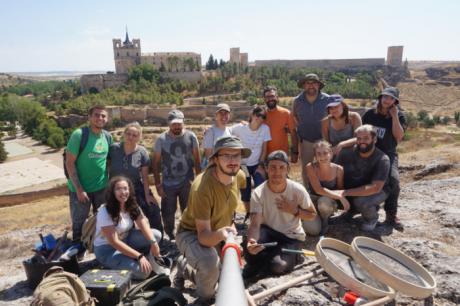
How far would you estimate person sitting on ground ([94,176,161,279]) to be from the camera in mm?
3365

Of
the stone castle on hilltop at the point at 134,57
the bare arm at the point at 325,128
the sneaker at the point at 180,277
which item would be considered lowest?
the sneaker at the point at 180,277

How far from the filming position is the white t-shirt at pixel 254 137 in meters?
4.58

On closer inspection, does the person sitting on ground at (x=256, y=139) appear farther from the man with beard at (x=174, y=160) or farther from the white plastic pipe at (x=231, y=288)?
the white plastic pipe at (x=231, y=288)

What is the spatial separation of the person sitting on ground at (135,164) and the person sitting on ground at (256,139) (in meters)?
1.23

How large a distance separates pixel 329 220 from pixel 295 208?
1338 mm

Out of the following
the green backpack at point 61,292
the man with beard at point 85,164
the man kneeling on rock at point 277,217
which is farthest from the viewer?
the man with beard at point 85,164

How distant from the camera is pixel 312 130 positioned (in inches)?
191

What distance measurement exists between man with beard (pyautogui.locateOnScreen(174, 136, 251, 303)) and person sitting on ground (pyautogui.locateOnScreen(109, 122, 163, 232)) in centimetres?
137

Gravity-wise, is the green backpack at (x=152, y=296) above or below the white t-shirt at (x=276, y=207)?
below

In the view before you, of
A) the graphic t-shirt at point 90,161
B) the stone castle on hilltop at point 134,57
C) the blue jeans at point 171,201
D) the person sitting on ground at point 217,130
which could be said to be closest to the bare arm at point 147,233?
the blue jeans at point 171,201

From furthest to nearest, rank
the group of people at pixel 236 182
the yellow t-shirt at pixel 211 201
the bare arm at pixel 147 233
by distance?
the bare arm at pixel 147 233
the group of people at pixel 236 182
the yellow t-shirt at pixel 211 201

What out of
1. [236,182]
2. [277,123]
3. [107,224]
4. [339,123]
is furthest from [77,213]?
[339,123]

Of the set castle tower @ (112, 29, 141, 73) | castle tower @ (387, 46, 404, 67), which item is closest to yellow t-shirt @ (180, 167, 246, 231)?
castle tower @ (112, 29, 141, 73)

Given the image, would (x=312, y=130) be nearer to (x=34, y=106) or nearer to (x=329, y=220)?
(x=329, y=220)
